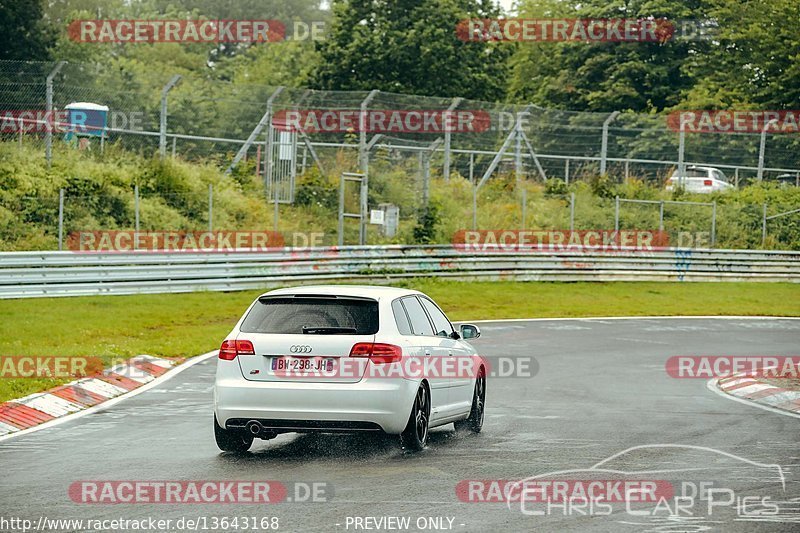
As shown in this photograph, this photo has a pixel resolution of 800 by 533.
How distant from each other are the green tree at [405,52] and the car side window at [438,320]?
42908 mm

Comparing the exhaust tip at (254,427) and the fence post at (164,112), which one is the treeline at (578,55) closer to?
the fence post at (164,112)

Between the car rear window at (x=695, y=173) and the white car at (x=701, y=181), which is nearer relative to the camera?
the white car at (x=701, y=181)

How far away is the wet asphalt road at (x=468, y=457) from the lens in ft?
27.3

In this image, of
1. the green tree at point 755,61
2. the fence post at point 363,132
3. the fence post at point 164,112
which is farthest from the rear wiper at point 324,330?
the green tree at point 755,61

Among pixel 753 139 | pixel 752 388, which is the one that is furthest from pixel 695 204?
pixel 752 388

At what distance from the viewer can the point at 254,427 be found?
1074cm

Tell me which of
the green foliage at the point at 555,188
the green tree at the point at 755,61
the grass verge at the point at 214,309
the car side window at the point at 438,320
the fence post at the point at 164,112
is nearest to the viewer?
the car side window at the point at 438,320

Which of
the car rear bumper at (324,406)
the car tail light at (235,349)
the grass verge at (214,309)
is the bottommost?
the grass verge at (214,309)

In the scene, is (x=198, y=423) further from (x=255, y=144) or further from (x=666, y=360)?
(x=255, y=144)

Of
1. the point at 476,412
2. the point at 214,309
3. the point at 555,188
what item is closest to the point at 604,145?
the point at 555,188

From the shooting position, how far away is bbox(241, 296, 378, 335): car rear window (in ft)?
35.9

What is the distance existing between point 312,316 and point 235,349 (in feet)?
2.31

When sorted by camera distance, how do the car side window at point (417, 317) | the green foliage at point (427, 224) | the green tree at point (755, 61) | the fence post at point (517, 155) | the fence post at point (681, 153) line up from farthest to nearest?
1. the green tree at point (755, 61)
2. the fence post at point (681, 153)
3. the fence post at point (517, 155)
4. the green foliage at point (427, 224)
5. the car side window at point (417, 317)

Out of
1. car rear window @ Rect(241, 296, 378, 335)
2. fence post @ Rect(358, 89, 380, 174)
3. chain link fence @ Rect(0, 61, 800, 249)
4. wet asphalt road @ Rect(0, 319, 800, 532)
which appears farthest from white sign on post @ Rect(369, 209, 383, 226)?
car rear window @ Rect(241, 296, 378, 335)
